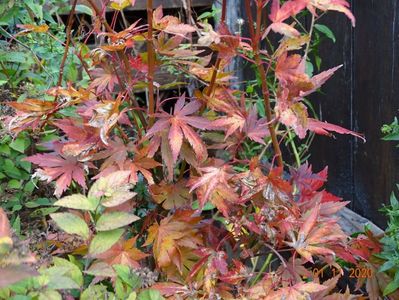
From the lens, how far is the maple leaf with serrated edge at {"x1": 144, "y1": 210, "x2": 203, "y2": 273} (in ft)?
4.25

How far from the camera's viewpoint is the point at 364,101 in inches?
75.6

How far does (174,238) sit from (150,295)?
0.34 meters

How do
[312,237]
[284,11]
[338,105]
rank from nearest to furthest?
[284,11], [312,237], [338,105]

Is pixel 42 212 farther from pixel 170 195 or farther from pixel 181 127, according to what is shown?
pixel 181 127

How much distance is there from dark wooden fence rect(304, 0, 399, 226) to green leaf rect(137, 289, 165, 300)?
1.07 m

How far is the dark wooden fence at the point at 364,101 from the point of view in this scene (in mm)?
1765

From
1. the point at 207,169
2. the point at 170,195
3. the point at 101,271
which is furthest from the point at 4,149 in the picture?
the point at 101,271

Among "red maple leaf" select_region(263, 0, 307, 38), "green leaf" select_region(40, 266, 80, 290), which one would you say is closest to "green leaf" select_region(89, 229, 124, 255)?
"green leaf" select_region(40, 266, 80, 290)

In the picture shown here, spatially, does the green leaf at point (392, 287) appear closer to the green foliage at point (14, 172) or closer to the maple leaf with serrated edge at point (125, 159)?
the maple leaf with serrated edge at point (125, 159)

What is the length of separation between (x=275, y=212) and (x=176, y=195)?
0.90ft

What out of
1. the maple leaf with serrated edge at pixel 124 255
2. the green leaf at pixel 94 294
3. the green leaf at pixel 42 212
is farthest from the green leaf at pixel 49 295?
the green leaf at pixel 42 212

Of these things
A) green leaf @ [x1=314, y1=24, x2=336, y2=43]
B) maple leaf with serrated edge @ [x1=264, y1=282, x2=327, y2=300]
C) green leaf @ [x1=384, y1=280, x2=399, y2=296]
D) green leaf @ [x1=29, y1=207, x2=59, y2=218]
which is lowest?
green leaf @ [x1=384, y1=280, x2=399, y2=296]

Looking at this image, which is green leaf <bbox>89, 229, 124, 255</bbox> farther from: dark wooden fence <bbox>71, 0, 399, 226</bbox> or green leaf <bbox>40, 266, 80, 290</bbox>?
dark wooden fence <bbox>71, 0, 399, 226</bbox>

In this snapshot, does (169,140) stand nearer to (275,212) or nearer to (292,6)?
(275,212)
